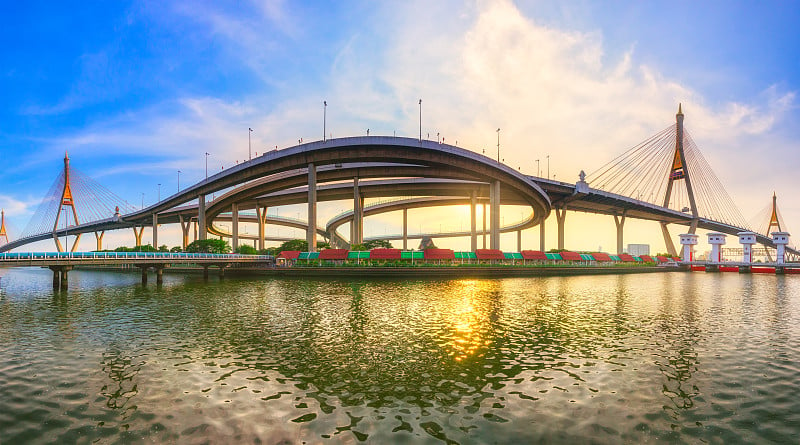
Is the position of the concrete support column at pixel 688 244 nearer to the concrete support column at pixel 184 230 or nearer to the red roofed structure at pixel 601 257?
the red roofed structure at pixel 601 257

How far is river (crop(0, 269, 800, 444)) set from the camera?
8.89 meters

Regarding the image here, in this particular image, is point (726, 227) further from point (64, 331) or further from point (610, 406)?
point (64, 331)

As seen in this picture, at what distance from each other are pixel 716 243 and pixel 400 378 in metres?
126

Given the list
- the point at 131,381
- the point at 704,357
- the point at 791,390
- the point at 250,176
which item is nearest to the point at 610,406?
the point at 791,390

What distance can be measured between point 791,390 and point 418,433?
12.2m

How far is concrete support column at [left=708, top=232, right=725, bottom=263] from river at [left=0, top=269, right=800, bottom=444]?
99085 mm

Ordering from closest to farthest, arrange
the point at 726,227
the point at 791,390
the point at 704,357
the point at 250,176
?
the point at 791,390 < the point at 704,357 < the point at 250,176 < the point at 726,227

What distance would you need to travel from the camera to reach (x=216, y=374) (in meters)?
12.7

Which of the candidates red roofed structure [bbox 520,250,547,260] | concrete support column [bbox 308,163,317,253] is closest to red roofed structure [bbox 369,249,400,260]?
concrete support column [bbox 308,163,317,253]

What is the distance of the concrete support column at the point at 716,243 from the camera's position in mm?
102312

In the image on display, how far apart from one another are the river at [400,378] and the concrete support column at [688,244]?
102440 millimetres

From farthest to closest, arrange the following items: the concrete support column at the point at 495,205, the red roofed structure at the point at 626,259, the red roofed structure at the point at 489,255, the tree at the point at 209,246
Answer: the red roofed structure at the point at 626,259, the tree at the point at 209,246, the concrete support column at the point at 495,205, the red roofed structure at the point at 489,255

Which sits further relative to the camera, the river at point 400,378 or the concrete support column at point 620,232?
the concrete support column at point 620,232

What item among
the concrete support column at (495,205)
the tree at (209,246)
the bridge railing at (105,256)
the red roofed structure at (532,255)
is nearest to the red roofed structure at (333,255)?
the bridge railing at (105,256)
